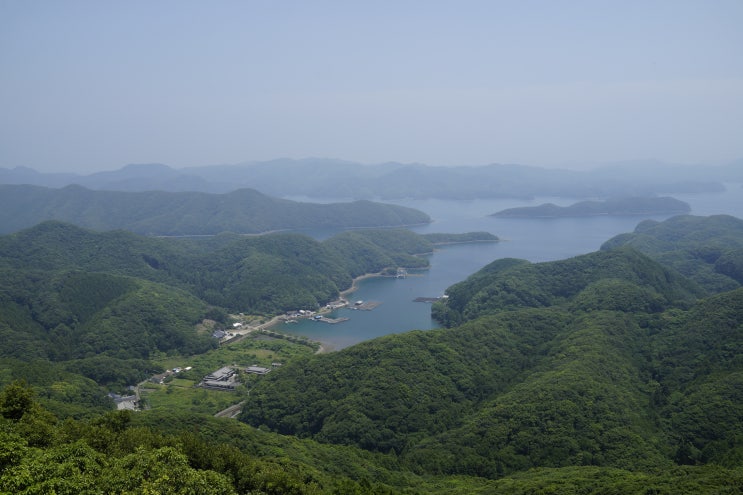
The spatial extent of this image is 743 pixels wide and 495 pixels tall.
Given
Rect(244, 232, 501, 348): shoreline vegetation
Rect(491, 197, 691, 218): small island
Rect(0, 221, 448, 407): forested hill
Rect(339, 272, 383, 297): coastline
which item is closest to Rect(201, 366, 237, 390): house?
Rect(0, 221, 448, 407): forested hill

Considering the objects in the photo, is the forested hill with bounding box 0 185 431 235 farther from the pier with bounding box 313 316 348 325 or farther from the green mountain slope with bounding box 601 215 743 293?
the pier with bounding box 313 316 348 325

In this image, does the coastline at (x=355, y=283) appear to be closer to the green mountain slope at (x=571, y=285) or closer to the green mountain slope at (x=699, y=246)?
the green mountain slope at (x=571, y=285)

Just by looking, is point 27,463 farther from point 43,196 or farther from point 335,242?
point 43,196

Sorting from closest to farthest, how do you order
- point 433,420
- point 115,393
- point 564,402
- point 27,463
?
1. point 27,463
2. point 564,402
3. point 433,420
4. point 115,393

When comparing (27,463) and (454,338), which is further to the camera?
(454,338)

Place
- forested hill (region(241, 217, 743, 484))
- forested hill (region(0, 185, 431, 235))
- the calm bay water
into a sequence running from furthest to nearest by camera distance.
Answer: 1. forested hill (region(0, 185, 431, 235))
2. the calm bay water
3. forested hill (region(241, 217, 743, 484))

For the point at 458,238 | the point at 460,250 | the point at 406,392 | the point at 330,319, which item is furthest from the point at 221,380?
the point at 458,238

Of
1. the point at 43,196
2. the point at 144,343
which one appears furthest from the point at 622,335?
the point at 43,196
